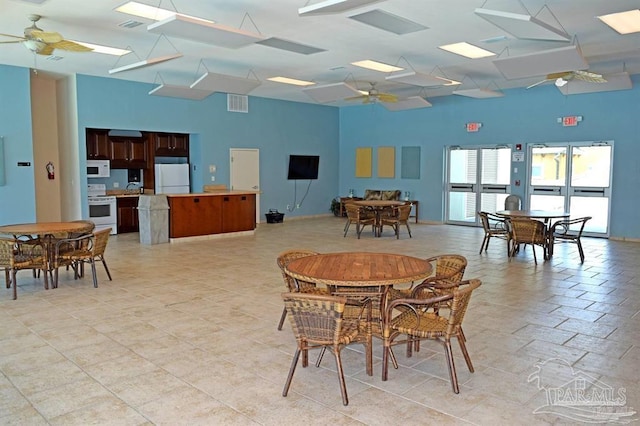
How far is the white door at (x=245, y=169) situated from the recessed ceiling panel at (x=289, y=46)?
5.25 m

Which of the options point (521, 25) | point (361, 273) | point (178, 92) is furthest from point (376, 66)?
point (361, 273)

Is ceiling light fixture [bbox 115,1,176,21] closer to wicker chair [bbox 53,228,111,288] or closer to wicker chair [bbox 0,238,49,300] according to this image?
wicker chair [bbox 53,228,111,288]

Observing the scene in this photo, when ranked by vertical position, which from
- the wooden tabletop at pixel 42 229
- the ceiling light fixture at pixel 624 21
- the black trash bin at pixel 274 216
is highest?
the ceiling light fixture at pixel 624 21

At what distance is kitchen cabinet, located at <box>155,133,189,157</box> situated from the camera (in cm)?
1125

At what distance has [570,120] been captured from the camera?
1066 cm

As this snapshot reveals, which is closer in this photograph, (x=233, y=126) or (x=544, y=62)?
(x=544, y=62)

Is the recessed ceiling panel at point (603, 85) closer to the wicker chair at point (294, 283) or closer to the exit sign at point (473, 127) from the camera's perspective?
the exit sign at point (473, 127)

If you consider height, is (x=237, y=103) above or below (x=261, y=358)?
above

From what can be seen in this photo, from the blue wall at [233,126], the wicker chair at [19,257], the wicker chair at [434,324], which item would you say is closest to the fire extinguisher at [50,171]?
the blue wall at [233,126]

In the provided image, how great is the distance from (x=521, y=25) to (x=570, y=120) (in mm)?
6265

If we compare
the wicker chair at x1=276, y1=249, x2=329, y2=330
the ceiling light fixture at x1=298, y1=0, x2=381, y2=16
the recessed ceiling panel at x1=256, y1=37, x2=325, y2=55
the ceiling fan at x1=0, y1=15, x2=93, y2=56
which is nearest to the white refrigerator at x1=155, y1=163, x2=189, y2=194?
the recessed ceiling panel at x1=256, y1=37, x2=325, y2=55

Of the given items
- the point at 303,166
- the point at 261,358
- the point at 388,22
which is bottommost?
the point at 261,358

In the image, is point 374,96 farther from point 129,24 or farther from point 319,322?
point 319,322

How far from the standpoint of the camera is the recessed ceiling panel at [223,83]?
8.41m
